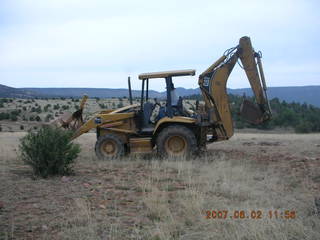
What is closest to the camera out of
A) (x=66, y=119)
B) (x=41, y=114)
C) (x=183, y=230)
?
(x=183, y=230)

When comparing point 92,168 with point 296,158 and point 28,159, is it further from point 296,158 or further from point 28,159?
point 296,158

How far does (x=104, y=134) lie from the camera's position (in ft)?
48.0

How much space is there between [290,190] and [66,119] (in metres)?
9.14

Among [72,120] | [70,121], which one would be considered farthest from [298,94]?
[70,121]

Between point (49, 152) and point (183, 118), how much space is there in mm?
4732

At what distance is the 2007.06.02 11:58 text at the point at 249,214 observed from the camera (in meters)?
6.33

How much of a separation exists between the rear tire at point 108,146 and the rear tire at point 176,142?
1284 millimetres

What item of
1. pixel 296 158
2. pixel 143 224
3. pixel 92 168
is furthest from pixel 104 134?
pixel 143 224

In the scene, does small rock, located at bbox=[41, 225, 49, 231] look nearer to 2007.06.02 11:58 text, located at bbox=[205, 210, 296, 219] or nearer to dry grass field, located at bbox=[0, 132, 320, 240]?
dry grass field, located at bbox=[0, 132, 320, 240]

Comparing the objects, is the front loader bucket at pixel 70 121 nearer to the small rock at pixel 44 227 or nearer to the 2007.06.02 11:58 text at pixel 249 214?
the small rock at pixel 44 227

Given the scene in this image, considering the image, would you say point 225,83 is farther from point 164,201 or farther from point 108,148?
point 164,201

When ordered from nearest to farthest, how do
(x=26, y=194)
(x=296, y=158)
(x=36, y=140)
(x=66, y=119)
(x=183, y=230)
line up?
(x=183, y=230) → (x=26, y=194) → (x=36, y=140) → (x=296, y=158) → (x=66, y=119)

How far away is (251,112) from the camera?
46.7 feet
